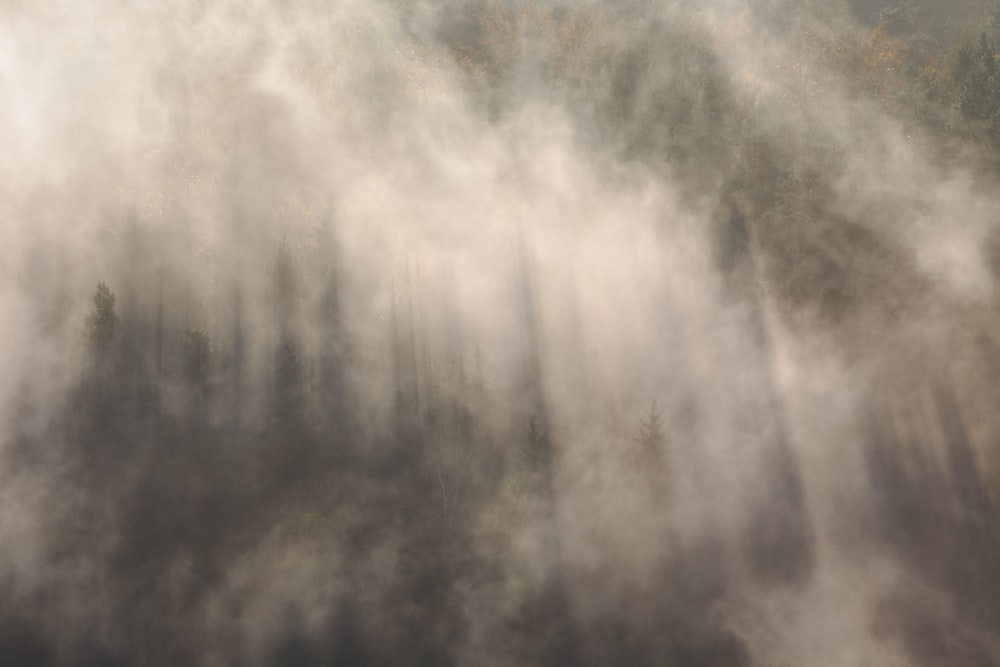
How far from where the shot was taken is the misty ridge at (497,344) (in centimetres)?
790

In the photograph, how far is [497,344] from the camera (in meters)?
9.78

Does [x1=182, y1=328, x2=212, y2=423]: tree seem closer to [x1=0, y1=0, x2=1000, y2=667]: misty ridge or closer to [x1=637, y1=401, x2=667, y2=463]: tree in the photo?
[x1=0, y1=0, x2=1000, y2=667]: misty ridge

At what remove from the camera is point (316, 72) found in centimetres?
1126

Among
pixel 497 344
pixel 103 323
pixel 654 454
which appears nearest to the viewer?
pixel 654 454

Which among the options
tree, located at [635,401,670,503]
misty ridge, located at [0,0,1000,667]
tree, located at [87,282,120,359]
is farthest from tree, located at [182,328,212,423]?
tree, located at [635,401,670,503]

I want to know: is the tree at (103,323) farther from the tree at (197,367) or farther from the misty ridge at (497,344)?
the tree at (197,367)

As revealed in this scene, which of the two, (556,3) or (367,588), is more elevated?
(556,3)

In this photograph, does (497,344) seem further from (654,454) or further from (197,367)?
(197,367)

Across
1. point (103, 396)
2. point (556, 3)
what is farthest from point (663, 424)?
point (556, 3)

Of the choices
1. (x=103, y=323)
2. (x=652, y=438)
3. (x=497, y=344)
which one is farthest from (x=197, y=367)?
(x=652, y=438)

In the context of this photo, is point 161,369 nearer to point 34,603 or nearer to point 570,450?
point 34,603

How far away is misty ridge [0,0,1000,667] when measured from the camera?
7.90 m

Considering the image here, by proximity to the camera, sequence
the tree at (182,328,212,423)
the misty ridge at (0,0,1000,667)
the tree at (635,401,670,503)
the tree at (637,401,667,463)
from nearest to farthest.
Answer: the misty ridge at (0,0,1000,667) < the tree at (635,401,670,503) < the tree at (637,401,667,463) < the tree at (182,328,212,423)

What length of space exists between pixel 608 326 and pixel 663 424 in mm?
1663
